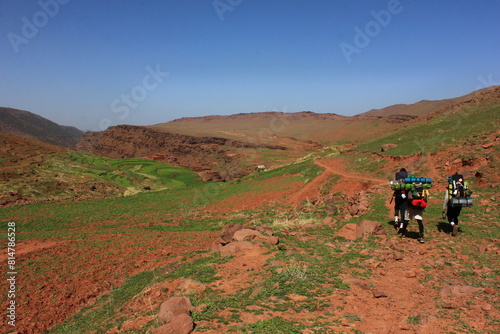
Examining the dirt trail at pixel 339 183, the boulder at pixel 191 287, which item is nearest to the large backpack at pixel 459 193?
the dirt trail at pixel 339 183

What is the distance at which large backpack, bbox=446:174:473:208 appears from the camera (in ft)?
30.6

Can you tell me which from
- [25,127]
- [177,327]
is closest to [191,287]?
[177,327]

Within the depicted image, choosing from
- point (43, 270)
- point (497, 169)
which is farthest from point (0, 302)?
point (497, 169)

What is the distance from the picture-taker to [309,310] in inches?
221

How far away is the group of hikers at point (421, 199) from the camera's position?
9.20 m

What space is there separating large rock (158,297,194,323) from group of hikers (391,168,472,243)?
282 inches

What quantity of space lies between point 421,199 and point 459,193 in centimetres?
176

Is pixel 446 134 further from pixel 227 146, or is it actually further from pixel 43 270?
pixel 227 146

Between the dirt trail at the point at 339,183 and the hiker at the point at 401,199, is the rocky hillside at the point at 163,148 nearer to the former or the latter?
the dirt trail at the point at 339,183

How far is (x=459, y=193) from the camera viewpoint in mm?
9836

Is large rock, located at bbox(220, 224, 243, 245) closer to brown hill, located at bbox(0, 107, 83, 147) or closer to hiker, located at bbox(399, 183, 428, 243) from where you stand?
hiker, located at bbox(399, 183, 428, 243)

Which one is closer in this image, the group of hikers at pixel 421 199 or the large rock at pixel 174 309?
the large rock at pixel 174 309

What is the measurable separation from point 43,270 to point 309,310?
11640 millimetres

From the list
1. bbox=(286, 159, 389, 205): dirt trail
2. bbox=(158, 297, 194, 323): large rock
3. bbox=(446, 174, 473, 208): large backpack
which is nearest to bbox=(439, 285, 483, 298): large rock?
bbox=(446, 174, 473, 208): large backpack
